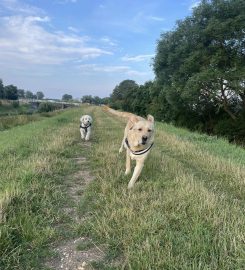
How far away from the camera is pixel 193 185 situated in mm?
6062

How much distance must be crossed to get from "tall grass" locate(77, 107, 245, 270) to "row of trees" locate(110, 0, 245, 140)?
17.0m

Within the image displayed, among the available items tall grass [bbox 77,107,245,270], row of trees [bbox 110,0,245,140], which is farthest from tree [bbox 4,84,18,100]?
tall grass [bbox 77,107,245,270]

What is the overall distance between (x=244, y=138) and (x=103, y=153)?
58.8 feet

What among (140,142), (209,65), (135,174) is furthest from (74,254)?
(209,65)

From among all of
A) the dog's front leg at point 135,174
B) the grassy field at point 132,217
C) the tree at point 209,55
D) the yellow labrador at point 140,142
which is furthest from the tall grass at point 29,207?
the tree at point 209,55

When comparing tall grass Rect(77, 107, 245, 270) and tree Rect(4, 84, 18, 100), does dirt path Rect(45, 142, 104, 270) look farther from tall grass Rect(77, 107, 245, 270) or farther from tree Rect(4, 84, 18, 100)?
tree Rect(4, 84, 18, 100)

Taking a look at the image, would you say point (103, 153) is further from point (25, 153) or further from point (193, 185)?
point (193, 185)

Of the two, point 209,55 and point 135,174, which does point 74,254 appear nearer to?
point 135,174

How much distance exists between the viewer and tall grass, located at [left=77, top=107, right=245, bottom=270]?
3496 millimetres

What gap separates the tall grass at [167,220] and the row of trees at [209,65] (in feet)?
55.8

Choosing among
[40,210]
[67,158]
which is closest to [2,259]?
[40,210]

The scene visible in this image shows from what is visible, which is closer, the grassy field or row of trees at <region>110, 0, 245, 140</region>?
the grassy field

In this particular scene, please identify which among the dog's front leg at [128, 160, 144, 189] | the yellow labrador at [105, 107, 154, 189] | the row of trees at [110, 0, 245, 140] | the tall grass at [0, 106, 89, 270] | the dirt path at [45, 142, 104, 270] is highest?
the row of trees at [110, 0, 245, 140]

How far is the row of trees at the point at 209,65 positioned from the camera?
A: 75.5 feet
